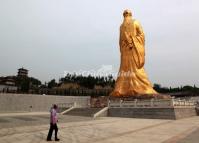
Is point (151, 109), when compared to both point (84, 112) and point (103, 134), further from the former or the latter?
point (103, 134)

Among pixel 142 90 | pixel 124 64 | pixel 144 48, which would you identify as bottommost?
pixel 142 90

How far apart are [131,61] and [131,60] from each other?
0.12 metres

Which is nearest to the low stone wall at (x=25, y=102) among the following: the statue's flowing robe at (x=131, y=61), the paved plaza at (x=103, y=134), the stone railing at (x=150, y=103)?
the statue's flowing robe at (x=131, y=61)

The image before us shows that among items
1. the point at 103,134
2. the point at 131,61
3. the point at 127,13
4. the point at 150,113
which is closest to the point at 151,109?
the point at 150,113

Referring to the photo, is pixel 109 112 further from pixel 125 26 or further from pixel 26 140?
pixel 26 140

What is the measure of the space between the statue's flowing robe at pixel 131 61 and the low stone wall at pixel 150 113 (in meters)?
6.74

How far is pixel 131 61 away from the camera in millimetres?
31188

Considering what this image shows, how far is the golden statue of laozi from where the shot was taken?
97.9 feet

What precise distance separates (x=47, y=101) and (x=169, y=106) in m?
19.8

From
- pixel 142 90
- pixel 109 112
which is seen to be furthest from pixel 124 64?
pixel 109 112

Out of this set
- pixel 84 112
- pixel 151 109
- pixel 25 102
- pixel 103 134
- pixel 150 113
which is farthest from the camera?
pixel 25 102

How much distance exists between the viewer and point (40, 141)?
8.51 meters

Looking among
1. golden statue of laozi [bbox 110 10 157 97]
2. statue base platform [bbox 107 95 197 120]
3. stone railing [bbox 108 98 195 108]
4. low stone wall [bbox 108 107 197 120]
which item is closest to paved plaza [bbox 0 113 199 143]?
low stone wall [bbox 108 107 197 120]

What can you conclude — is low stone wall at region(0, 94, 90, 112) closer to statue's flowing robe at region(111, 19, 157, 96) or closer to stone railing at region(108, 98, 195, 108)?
statue's flowing robe at region(111, 19, 157, 96)
